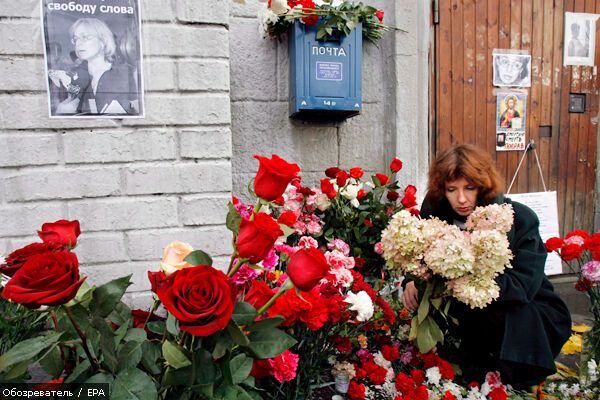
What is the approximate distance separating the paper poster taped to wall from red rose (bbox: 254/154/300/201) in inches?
104

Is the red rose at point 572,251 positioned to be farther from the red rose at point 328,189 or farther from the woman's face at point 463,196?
the red rose at point 328,189

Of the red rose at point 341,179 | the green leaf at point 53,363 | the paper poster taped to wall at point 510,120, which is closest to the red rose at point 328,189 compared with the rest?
the red rose at point 341,179

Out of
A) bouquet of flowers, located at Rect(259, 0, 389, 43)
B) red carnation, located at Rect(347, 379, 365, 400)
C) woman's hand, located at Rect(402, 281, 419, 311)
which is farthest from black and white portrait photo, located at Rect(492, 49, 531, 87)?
red carnation, located at Rect(347, 379, 365, 400)

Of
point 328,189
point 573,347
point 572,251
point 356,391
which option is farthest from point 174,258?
point 573,347

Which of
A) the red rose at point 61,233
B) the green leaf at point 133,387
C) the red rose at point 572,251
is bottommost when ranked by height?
the red rose at point 572,251

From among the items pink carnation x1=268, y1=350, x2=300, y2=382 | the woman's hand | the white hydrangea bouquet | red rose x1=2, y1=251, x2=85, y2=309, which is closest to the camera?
red rose x1=2, y1=251, x2=85, y2=309

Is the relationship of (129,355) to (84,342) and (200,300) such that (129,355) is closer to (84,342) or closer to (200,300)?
(84,342)

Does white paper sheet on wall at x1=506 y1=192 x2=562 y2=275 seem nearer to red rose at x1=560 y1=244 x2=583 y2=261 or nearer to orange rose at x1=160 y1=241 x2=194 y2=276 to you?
red rose at x1=560 y1=244 x2=583 y2=261

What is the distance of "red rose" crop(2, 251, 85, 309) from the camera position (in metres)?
0.72

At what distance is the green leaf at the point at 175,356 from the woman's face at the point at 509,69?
3028 mm

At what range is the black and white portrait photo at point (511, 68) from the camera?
3068 millimetres

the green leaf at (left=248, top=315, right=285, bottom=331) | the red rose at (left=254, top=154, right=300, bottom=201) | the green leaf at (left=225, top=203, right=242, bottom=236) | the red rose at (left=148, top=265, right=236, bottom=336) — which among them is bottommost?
the green leaf at (left=248, top=315, right=285, bottom=331)

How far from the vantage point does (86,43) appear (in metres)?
1.37

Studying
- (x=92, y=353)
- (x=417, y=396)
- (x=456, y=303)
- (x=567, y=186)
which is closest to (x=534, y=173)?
(x=567, y=186)
